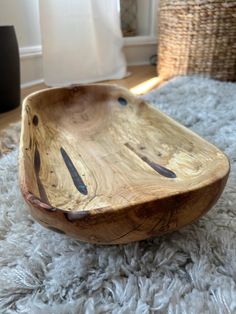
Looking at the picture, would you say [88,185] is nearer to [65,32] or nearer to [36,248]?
[36,248]

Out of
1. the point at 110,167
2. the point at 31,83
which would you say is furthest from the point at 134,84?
the point at 110,167

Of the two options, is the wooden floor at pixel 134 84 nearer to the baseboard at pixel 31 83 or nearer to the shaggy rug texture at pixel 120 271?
the baseboard at pixel 31 83

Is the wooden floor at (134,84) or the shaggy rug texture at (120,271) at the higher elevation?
the wooden floor at (134,84)

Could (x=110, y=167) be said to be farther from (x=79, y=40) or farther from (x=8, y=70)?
(x=79, y=40)

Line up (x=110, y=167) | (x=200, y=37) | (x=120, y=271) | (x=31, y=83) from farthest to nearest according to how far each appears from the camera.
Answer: (x=31, y=83) < (x=200, y=37) < (x=110, y=167) < (x=120, y=271)

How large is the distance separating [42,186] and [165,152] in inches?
8.1

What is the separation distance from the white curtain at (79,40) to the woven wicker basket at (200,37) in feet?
0.73

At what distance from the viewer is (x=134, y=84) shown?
1241mm

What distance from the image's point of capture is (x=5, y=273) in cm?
36

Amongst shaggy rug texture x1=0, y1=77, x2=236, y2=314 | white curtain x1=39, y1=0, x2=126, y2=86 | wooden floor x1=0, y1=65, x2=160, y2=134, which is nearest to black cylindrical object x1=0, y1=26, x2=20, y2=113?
wooden floor x1=0, y1=65, x2=160, y2=134

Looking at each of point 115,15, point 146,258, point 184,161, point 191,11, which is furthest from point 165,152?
point 115,15

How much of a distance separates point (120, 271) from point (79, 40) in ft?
3.40

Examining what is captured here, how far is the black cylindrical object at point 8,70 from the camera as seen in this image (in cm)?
88

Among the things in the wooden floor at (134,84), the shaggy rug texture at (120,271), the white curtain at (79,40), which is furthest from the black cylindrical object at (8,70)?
the shaggy rug texture at (120,271)
